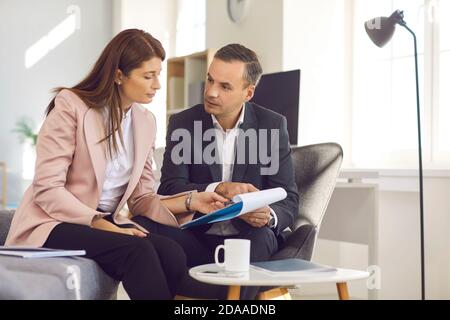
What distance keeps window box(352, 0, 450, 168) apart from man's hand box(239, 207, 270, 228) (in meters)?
1.84

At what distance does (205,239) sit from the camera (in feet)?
7.74

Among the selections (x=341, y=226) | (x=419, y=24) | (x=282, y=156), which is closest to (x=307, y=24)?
(x=419, y=24)

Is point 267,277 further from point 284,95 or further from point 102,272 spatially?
point 284,95

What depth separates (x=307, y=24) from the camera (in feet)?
14.4

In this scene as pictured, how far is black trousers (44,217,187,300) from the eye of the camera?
1822 millimetres

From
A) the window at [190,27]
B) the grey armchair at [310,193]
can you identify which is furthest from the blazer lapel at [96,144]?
the window at [190,27]

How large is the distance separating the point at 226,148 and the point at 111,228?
0.61 meters

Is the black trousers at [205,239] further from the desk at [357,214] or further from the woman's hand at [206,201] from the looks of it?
the desk at [357,214]

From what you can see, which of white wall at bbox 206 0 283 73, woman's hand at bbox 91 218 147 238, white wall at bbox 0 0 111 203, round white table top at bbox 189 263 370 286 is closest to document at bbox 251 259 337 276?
round white table top at bbox 189 263 370 286

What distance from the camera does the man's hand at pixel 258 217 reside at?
2.14 m

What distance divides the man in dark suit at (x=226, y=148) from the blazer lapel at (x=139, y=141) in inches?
6.7

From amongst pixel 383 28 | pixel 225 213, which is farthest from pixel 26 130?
pixel 225 213

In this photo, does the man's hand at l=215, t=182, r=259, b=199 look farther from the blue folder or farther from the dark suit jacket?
the blue folder
